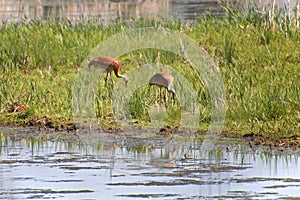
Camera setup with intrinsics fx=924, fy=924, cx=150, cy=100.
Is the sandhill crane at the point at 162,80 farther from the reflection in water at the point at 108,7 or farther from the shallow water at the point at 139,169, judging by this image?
the reflection in water at the point at 108,7

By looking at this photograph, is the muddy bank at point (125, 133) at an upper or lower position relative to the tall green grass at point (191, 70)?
lower

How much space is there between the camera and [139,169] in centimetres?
759

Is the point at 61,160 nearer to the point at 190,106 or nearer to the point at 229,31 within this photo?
the point at 190,106

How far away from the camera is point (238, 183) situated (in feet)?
23.0

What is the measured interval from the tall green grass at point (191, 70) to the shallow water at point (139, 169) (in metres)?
0.75

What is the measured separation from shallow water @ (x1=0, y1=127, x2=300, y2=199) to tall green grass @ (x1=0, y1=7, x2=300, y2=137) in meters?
0.75

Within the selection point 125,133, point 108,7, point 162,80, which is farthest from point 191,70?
point 108,7

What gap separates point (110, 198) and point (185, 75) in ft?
14.8

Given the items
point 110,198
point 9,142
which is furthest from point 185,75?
point 110,198

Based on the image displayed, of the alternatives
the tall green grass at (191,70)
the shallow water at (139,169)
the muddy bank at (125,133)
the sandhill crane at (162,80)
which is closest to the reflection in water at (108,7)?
the tall green grass at (191,70)

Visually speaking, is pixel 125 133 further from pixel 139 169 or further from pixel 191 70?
→ pixel 191 70

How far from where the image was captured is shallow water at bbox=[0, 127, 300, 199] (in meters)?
6.74

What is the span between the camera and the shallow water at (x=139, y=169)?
6.74 meters

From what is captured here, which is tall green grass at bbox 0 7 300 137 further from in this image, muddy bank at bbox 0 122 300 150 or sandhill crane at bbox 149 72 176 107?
sandhill crane at bbox 149 72 176 107
